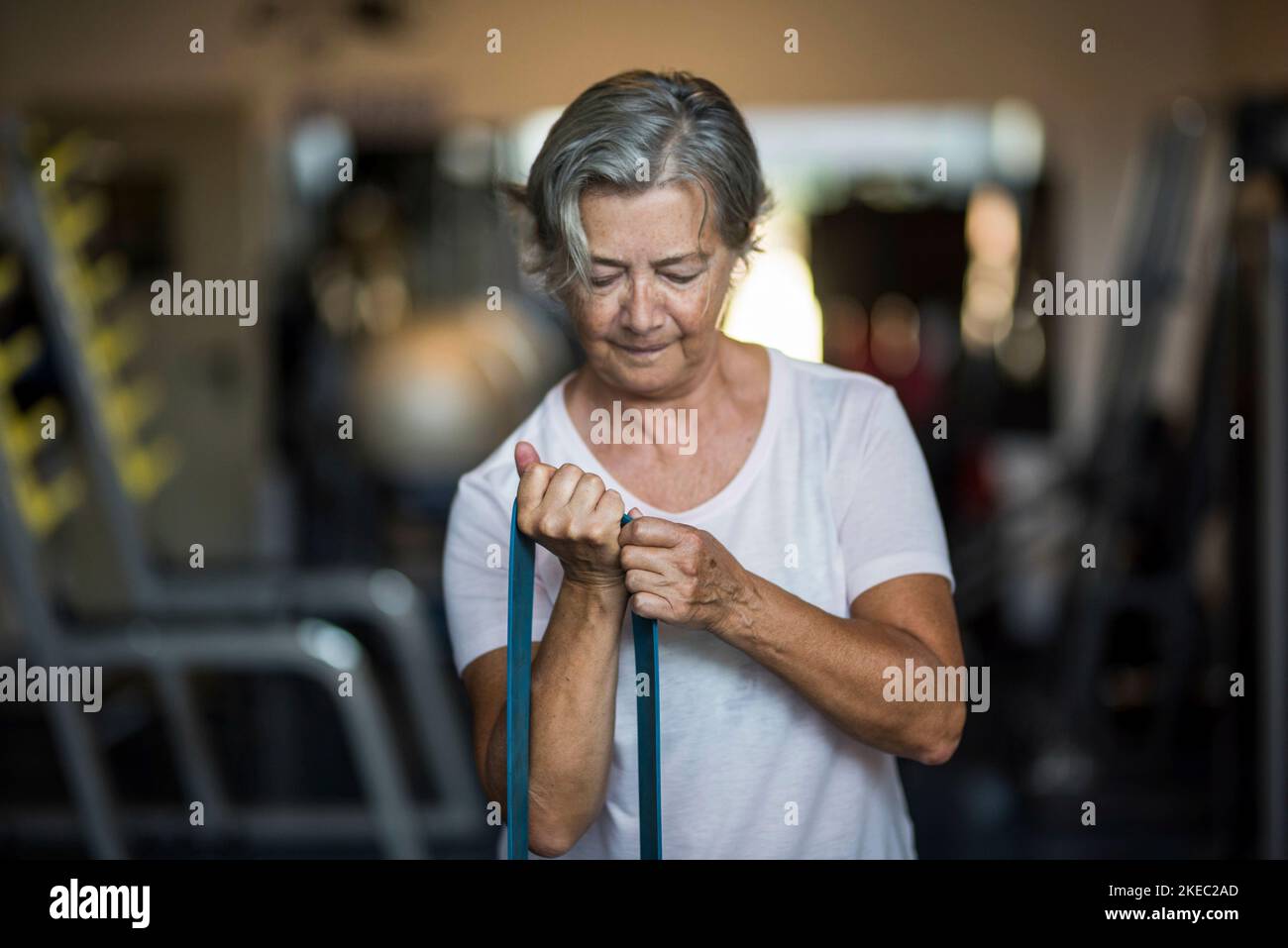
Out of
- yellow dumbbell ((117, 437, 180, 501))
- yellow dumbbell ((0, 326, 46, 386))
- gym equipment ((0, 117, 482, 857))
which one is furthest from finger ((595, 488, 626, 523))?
yellow dumbbell ((117, 437, 180, 501))

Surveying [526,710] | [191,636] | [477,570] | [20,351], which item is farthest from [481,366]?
[526,710]

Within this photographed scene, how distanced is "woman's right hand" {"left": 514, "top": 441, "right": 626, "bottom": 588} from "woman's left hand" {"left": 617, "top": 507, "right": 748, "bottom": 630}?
1 cm

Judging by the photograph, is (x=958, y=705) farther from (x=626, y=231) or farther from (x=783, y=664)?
(x=626, y=231)

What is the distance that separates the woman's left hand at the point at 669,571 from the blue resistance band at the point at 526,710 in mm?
15

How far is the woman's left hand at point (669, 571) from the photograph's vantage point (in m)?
0.65

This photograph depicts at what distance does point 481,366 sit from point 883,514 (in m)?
2.49

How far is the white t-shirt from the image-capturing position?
2.44 ft

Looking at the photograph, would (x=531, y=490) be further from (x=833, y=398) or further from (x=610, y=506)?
(x=833, y=398)

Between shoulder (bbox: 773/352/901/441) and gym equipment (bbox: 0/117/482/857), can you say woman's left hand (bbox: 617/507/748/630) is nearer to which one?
shoulder (bbox: 773/352/901/441)

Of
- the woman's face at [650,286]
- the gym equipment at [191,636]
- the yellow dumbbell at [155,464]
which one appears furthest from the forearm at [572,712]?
the yellow dumbbell at [155,464]

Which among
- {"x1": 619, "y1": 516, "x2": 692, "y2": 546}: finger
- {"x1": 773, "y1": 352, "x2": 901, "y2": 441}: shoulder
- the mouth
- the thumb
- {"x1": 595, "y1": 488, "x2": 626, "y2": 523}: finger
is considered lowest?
{"x1": 619, "y1": 516, "x2": 692, "y2": 546}: finger

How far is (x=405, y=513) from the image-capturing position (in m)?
4.03

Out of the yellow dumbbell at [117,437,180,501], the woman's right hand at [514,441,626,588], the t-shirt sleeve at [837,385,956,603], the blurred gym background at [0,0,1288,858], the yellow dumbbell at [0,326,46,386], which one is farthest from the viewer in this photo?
the yellow dumbbell at [117,437,180,501]
